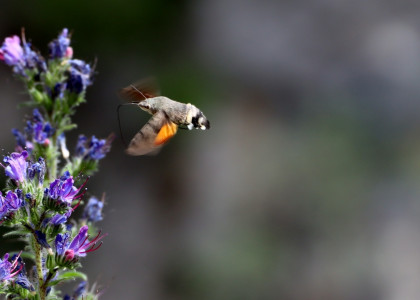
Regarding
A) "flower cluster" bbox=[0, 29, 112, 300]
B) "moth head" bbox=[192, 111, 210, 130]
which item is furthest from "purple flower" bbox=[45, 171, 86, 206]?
"moth head" bbox=[192, 111, 210, 130]

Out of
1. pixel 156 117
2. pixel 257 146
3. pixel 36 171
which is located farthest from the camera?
pixel 257 146

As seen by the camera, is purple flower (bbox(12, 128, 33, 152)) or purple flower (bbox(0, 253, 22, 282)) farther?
purple flower (bbox(12, 128, 33, 152))

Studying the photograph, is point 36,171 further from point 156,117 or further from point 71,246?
point 156,117

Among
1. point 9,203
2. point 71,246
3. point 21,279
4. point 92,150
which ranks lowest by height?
point 21,279

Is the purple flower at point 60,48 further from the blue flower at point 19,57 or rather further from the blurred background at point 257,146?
the blurred background at point 257,146

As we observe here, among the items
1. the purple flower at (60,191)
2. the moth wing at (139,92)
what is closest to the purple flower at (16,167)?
the purple flower at (60,191)

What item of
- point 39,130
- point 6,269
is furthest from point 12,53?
point 6,269

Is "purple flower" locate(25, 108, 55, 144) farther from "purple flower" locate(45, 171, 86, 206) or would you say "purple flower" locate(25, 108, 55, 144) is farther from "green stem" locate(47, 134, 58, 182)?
"purple flower" locate(45, 171, 86, 206)
